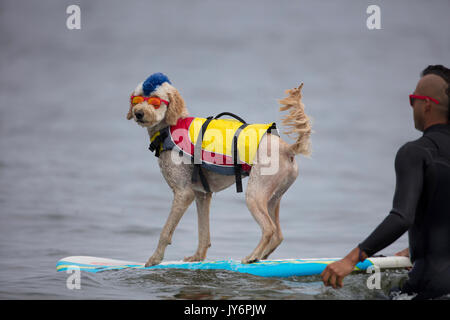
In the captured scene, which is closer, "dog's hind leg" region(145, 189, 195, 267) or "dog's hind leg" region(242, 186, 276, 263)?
"dog's hind leg" region(242, 186, 276, 263)

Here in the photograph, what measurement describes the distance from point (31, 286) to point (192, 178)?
1.71m

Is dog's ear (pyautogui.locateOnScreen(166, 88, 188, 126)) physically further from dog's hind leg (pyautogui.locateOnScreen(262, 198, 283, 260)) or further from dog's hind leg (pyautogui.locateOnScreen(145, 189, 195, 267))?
dog's hind leg (pyautogui.locateOnScreen(262, 198, 283, 260))

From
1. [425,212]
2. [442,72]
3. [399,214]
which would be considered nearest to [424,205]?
[425,212]

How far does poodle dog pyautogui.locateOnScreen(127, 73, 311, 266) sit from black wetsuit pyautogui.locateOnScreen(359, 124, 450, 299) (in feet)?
6.21

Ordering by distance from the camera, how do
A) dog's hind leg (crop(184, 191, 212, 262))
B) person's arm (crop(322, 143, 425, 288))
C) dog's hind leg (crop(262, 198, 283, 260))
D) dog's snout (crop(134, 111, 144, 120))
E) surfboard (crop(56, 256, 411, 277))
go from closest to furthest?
person's arm (crop(322, 143, 425, 288))
surfboard (crop(56, 256, 411, 277))
dog's snout (crop(134, 111, 144, 120))
dog's hind leg (crop(262, 198, 283, 260))
dog's hind leg (crop(184, 191, 212, 262))

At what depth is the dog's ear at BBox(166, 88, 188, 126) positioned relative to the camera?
5.27 metres

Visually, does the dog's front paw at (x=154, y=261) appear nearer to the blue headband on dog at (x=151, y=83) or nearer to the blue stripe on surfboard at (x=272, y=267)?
the blue stripe on surfboard at (x=272, y=267)

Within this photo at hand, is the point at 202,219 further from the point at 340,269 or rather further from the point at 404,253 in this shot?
the point at 340,269

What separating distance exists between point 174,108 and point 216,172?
0.72 m

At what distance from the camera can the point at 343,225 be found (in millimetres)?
9938

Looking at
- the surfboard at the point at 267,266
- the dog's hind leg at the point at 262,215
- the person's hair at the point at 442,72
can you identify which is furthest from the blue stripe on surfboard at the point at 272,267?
the person's hair at the point at 442,72

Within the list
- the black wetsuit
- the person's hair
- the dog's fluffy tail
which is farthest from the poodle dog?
the black wetsuit

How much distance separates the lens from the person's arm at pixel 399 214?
114 inches

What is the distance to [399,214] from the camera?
2.89 meters
